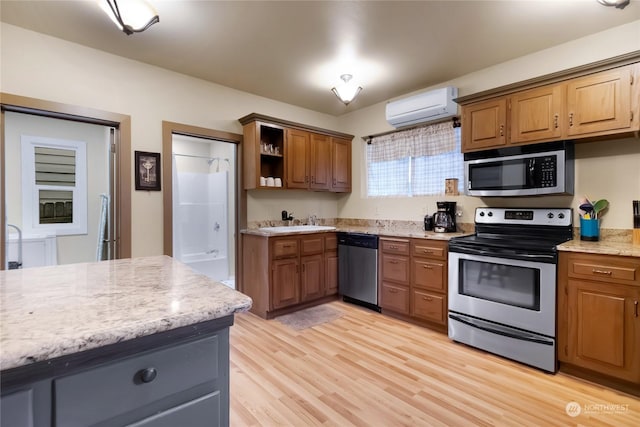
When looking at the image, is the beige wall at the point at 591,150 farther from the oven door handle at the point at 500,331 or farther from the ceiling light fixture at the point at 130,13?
the ceiling light fixture at the point at 130,13

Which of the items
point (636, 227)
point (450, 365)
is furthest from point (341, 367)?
point (636, 227)

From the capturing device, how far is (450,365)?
2340 millimetres

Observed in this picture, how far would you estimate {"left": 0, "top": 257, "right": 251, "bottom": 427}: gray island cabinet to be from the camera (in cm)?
64

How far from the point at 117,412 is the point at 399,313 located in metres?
2.92

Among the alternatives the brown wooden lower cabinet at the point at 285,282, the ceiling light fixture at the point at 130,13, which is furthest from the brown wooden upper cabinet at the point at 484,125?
the ceiling light fixture at the point at 130,13

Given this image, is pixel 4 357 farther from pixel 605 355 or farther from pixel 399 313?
pixel 399 313

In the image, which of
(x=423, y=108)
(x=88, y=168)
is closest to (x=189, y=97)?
(x=88, y=168)

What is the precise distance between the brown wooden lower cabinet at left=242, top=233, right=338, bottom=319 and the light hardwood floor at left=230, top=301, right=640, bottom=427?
57 centimetres

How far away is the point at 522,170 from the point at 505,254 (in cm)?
78

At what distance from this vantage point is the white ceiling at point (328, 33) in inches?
85.4

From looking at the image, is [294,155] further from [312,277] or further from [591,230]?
[591,230]

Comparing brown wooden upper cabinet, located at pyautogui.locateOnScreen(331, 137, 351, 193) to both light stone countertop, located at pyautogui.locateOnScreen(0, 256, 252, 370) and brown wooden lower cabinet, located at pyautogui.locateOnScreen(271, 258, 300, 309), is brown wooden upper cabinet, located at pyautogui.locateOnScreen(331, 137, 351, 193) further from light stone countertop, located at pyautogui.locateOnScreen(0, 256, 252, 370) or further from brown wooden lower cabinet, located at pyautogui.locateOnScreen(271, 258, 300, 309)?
light stone countertop, located at pyautogui.locateOnScreen(0, 256, 252, 370)

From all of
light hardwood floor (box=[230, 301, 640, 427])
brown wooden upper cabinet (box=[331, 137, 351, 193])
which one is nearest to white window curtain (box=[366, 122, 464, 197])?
brown wooden upper cabinet (box=[331, 137, 351, 193])

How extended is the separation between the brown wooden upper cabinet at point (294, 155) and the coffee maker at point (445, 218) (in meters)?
1.47
